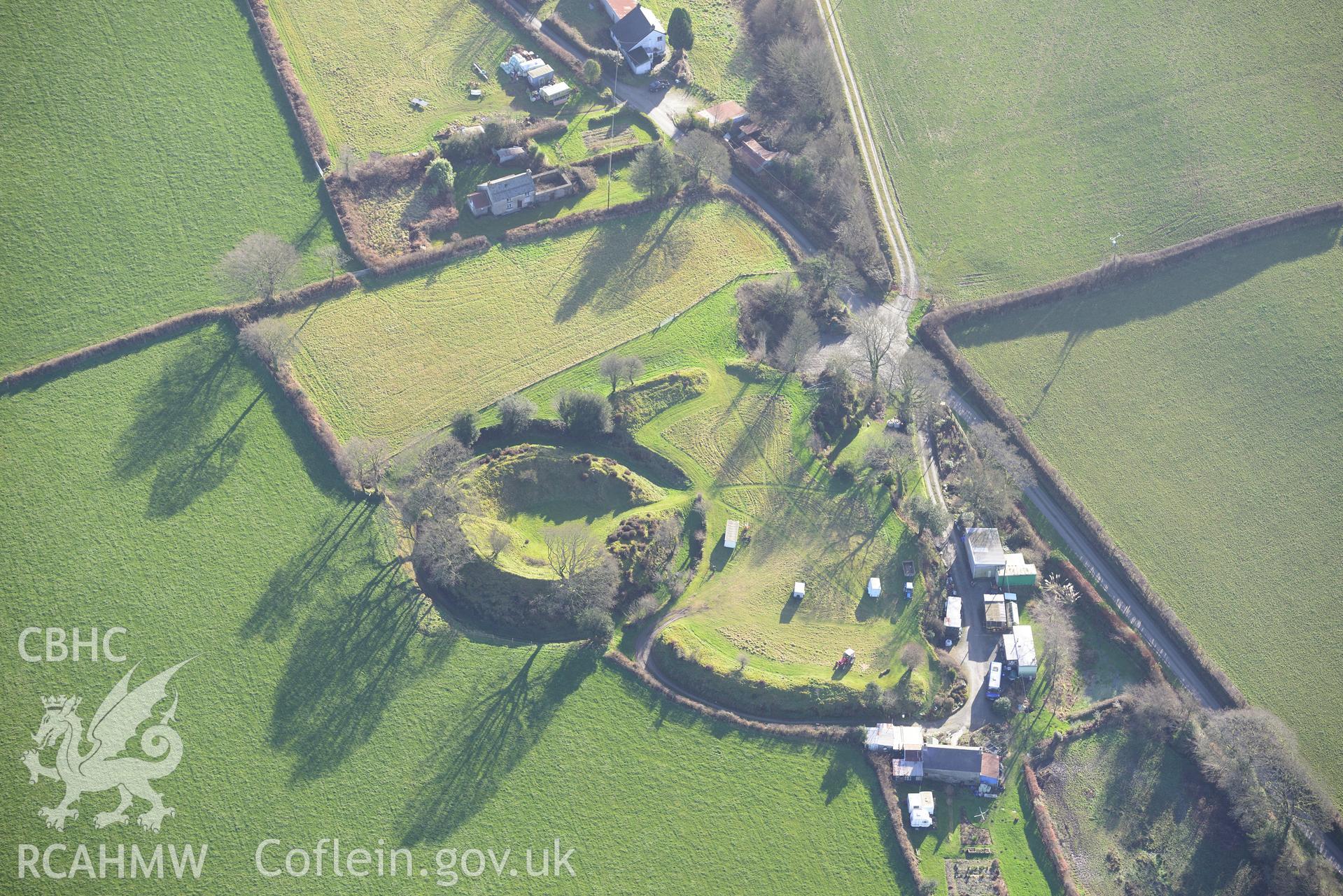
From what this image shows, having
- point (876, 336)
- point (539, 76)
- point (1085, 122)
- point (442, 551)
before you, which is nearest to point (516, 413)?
point (442, 551)

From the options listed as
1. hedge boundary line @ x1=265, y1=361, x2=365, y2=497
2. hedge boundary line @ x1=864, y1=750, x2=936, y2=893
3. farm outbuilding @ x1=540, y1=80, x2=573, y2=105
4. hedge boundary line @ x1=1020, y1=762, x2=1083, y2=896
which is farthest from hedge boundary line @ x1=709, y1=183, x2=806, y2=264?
hedge boundary line @ x1=1020, y1=762, x2=1083, y2=896

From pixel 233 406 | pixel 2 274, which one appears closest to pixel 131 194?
pixel 2 274

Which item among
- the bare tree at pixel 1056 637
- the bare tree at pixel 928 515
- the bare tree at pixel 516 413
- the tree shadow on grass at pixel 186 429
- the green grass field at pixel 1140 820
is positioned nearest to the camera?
the green grass field at pixel 1140 820

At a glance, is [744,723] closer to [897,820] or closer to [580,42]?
[897,820]

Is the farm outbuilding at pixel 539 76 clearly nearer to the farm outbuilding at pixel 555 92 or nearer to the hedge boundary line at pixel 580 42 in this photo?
the farm outbuilding at pixel 555 92

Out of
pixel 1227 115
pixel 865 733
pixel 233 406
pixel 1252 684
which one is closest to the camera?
pixel 865 733

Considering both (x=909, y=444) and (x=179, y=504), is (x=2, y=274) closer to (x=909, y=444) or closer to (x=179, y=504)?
(x=179, y=504)

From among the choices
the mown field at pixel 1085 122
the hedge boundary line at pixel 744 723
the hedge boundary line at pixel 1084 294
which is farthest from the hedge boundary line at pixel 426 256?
the mown field at pixel 1085 122
